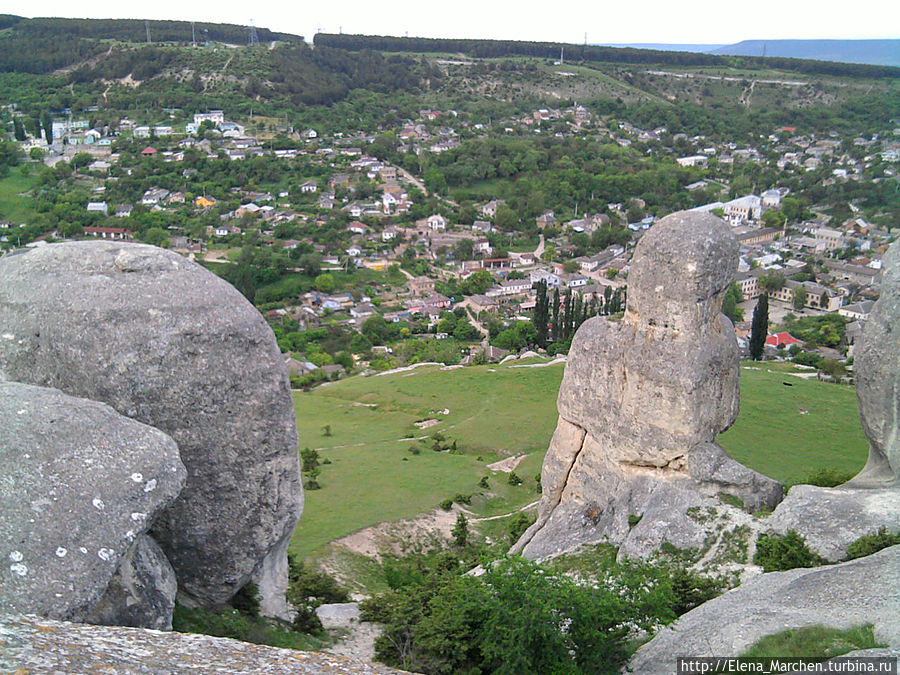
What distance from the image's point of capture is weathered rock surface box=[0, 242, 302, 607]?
14109 millimetres

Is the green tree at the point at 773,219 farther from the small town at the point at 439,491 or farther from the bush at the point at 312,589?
the bush at the point at 312,589

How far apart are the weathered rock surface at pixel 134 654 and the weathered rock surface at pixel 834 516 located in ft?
43.4

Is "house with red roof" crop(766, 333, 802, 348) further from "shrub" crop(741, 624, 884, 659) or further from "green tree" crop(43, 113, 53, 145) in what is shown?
"green tree" crop(43, 113, 53, 145)

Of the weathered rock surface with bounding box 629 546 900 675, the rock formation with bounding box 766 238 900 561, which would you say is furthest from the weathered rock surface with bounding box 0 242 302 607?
the rock formation with bounding box 766 238 900 561

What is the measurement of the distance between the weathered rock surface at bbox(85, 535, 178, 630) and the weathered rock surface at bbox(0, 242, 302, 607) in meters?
1.49

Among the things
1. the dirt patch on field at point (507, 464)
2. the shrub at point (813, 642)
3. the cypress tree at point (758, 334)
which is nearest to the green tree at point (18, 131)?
the cypress tree at point (758, 334)

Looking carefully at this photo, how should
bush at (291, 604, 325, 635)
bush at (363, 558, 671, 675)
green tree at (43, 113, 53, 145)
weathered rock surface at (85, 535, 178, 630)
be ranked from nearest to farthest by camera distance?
1. weathered rock surface at (85, 535, 178, 630)
2. bush at (363, 558, 671, 675)
3. bush at (291, 604, 325, 635)
4. green tree at (43, 113, 53, 145)

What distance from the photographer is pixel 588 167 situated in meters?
164

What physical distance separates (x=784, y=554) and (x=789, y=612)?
4679 mm

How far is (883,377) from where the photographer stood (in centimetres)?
2178

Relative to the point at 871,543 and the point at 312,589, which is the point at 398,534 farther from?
the point at 871,543

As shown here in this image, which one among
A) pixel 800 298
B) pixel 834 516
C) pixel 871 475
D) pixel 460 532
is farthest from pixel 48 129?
pixel 834 516

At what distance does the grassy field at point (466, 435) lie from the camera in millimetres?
32594

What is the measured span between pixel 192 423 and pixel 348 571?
1248 cm
